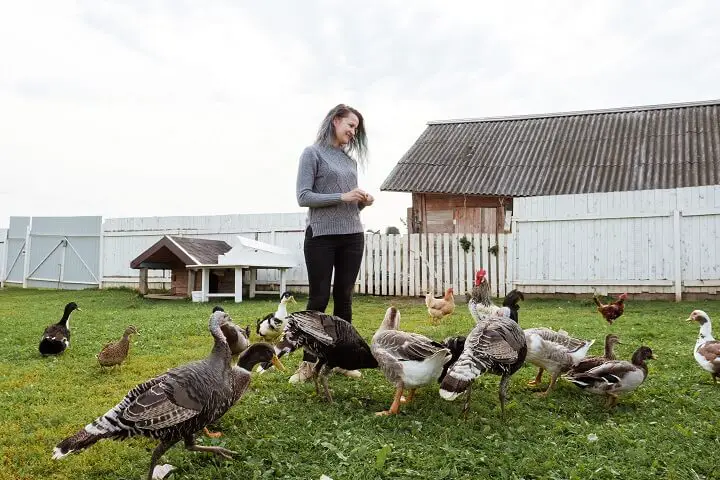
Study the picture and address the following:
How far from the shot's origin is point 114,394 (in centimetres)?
561

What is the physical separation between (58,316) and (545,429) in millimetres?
10937

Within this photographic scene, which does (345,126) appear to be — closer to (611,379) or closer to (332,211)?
(332,211)

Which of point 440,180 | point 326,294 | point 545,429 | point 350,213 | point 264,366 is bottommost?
point 545,429

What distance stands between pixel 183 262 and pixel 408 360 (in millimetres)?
11039

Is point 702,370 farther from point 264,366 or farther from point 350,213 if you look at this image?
point 264,366

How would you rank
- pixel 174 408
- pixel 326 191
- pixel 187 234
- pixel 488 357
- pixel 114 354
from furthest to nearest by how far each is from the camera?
pixel 187 234
pixel 114 354
pixel 326 191
pixel 488 357
pixel 174 408

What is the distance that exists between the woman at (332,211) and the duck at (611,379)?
98.1 inches

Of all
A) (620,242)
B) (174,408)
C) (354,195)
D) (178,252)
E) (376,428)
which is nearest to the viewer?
(174,408)

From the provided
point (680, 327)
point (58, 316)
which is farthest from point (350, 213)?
point (58, 316)

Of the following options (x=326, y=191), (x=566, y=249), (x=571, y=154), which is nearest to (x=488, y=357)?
(x=326, y=191)

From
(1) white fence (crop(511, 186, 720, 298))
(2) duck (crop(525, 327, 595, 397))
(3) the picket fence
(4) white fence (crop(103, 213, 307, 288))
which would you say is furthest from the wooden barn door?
(2) duck (crop(525, 327, 595, 397))

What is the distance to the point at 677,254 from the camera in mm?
13320

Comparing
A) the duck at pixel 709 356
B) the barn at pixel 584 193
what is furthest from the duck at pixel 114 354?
the barn at pixel 584 193

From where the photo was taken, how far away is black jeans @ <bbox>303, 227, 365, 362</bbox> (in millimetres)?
5730
